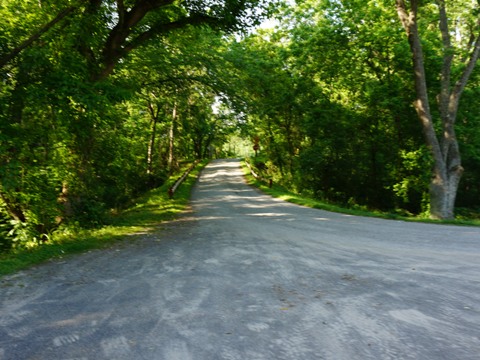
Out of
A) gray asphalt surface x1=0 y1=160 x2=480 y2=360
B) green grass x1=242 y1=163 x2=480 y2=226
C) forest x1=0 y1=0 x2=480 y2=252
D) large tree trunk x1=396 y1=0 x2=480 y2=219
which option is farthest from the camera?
large tree trunk x1=396 y1=0 x2=480 y2=219

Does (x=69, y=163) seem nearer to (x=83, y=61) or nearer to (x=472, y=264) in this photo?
(x=83, y=61)

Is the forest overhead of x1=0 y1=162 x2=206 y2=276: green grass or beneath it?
overhead

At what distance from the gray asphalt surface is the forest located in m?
3.42

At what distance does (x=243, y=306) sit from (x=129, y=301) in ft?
5.21

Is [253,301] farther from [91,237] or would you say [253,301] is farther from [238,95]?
[238,95]

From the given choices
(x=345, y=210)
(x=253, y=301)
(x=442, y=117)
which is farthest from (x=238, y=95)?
(x=442, y=117)

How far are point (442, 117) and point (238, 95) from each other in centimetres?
953

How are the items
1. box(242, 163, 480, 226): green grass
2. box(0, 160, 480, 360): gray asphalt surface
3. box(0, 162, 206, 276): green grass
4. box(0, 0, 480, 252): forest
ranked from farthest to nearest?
1. box(242, 163, 480, 226): green grass
2. box(0, 0, 480, 252): forest
3. box(0, 162, 206, 276): green grass
4. box(0, 160, 480, 360): gray asphalt surface

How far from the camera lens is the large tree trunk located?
46.6ft

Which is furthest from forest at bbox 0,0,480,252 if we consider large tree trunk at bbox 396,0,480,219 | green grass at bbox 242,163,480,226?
green grass at bbox 242,163,480,226

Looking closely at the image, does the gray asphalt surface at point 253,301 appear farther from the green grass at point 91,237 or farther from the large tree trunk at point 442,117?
the large tree trunk at point 442,117

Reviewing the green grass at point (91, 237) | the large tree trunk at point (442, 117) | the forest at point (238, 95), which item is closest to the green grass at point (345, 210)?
the large tree trunk at point (442, 117)

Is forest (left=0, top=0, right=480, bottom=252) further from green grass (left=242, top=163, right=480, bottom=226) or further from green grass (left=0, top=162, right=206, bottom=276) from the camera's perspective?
green grass (left=242, top=163, right=480, bottom=226)

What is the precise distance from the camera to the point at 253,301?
14.8ft
